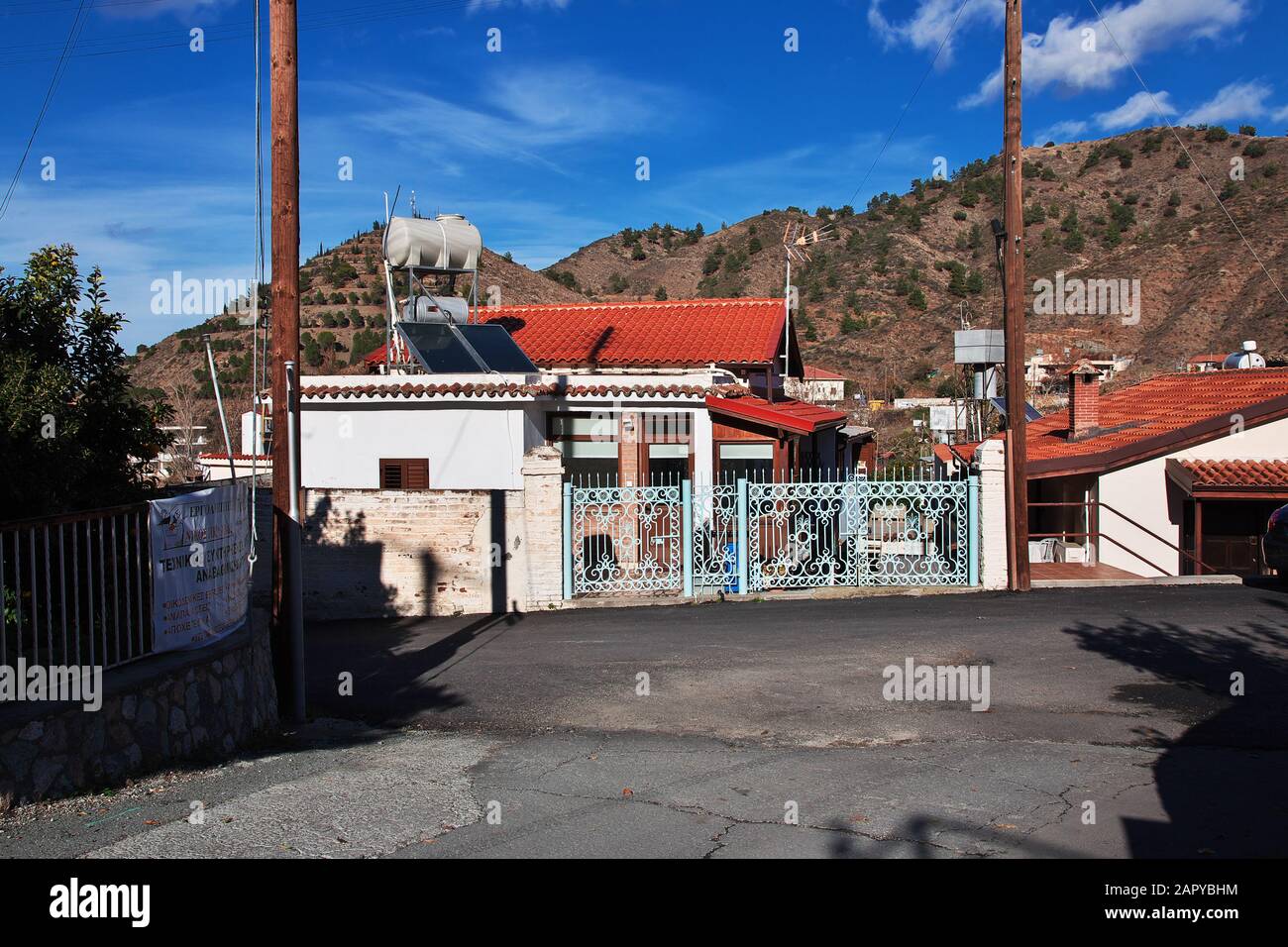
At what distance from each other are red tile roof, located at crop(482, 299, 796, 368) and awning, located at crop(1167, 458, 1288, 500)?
785 centimetres

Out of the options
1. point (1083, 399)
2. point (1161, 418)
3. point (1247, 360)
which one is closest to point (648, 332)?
point (1083, 399)

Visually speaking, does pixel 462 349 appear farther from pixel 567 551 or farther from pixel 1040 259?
pixel 1040 259

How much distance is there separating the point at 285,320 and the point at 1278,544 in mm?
12807

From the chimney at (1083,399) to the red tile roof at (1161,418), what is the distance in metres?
0.28

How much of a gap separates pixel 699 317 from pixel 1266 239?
40.7 m

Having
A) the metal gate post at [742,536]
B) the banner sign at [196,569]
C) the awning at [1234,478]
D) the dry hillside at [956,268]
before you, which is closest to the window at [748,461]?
the metal gate post at [742,536]

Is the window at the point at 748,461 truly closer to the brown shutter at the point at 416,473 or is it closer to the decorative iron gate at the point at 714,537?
the decorative iron gate at the point at 714,537

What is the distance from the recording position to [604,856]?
5.11 meters

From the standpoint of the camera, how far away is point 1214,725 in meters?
7.75

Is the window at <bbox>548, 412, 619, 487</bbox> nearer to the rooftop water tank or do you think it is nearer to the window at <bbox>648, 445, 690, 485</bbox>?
the window at <bbox>648, 445, 690, 485</bbox>

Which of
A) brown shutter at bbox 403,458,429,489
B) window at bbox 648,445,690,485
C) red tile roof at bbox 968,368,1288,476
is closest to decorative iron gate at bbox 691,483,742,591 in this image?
window at bbox 648,445,690,485

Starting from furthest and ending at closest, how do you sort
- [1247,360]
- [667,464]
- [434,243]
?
1. [1247,360]
2. [434,243]
3. [667,464]
